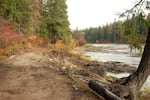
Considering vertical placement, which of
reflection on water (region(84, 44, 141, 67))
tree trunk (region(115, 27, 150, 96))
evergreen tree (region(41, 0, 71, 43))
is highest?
evergreen tree (region(41, 0, 71, 43))

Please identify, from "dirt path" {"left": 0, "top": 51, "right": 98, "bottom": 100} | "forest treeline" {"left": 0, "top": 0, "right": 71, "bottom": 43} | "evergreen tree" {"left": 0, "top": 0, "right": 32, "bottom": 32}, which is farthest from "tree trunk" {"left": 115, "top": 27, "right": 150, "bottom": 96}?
"forest treeline" {"left": 0, "top": 0, "right": 71, "bottom": 43}

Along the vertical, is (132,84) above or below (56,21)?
Answer: below

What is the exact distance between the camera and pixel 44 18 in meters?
43.4

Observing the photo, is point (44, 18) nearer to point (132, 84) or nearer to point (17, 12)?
point (17, 12)

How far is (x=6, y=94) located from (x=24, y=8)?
2763 cm

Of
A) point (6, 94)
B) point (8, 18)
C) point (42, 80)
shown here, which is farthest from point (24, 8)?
point (6, 94)

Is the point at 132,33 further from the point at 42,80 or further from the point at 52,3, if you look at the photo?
the point at 52,3

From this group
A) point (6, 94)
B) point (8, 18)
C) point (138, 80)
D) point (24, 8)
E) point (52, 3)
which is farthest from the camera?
point (52, 3)

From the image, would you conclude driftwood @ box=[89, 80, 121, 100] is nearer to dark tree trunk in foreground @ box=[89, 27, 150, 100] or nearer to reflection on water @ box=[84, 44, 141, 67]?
dark tree trunk in foreground @ box=[89, 27, 150, 100]

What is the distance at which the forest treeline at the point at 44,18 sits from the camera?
34.9 meters

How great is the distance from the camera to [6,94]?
8.83 metres

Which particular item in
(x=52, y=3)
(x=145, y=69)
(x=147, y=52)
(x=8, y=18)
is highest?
(x=52, y=3)

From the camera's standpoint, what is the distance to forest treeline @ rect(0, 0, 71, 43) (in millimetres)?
34906

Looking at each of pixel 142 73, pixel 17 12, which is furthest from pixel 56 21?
pixel 142 73
